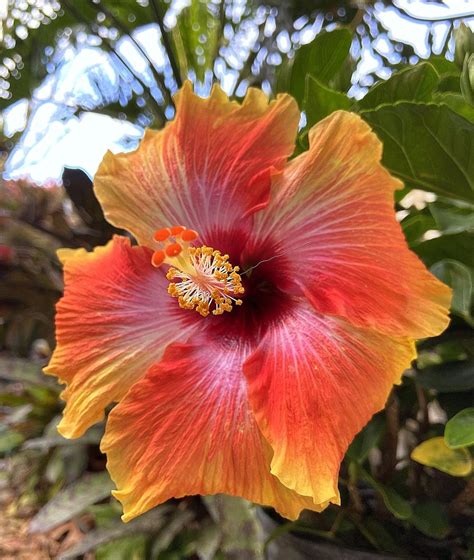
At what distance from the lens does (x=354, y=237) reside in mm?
306

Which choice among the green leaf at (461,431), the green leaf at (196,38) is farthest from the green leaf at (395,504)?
the green leaf at (196,38)

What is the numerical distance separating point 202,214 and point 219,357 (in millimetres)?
107

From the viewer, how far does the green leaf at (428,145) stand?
32 cm

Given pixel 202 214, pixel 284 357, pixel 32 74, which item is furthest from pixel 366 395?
pixel 32 74

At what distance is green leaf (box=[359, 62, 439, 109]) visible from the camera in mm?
348

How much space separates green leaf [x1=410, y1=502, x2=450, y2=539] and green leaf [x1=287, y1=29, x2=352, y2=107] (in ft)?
1.25

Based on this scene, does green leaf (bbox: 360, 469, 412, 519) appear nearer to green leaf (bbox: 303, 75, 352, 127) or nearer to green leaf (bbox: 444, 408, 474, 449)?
green leaf (bbox: 444, 408, 474, 449)

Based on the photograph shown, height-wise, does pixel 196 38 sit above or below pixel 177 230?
above

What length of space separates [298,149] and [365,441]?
0.24m

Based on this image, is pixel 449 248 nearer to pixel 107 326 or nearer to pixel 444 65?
pixel 444 65

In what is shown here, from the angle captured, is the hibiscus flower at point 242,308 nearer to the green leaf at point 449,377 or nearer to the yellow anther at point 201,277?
the yellow anther at point 201,277

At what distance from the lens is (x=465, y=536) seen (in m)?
0.45

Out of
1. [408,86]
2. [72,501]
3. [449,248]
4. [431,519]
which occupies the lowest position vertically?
[72,501]

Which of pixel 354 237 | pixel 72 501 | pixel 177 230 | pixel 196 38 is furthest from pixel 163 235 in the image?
pixel 196 38
